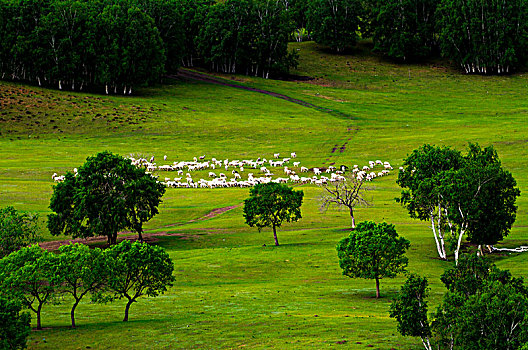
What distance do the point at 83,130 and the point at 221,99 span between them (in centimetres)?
4200

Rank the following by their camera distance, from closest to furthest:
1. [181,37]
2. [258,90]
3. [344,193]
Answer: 1. [344,193]
2. [258,90]
3. [181,37]

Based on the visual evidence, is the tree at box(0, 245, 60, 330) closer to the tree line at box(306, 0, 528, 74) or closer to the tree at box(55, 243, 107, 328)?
the tree at box(55, 243, 107, 328)

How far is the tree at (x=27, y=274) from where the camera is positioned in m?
37.7

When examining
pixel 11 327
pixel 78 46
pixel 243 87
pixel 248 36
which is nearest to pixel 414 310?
pixel 11 327

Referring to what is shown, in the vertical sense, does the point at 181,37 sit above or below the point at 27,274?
above

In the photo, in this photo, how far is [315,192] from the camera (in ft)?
303

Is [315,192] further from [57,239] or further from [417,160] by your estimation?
[57,239]

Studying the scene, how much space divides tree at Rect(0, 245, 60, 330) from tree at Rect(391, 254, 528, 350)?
70.4ft

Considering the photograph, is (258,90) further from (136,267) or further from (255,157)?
(136,267)

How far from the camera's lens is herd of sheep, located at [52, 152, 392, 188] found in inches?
3954

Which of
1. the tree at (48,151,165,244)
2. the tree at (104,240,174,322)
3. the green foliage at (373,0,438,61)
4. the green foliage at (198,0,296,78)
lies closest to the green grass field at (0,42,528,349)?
the tree at (104,240,174,322)

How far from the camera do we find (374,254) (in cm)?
4619

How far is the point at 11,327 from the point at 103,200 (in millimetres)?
37389

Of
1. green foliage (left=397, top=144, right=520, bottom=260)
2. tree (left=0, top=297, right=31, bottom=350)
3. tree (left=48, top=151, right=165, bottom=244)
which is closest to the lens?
tree (left=0, top=297, right=31, bottom=350)
